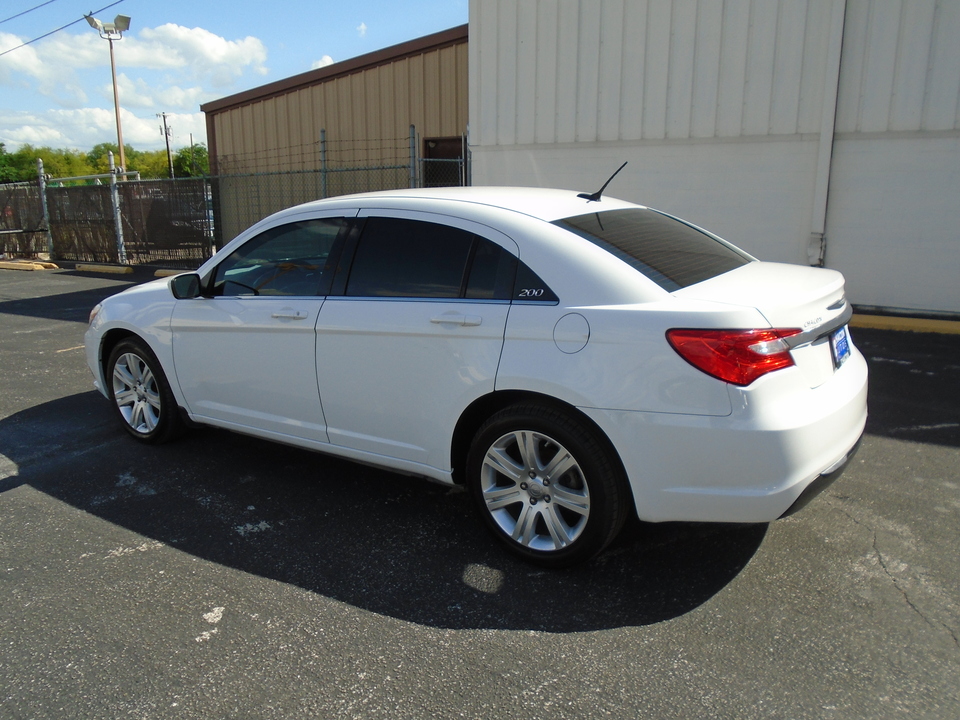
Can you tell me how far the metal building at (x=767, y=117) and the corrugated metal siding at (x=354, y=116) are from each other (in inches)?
119

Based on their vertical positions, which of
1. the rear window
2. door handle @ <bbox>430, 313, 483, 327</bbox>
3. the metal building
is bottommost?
door handle @ <bbox>430, 313, 483, 327</bbox>

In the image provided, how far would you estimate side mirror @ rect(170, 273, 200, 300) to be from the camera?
4484 mm

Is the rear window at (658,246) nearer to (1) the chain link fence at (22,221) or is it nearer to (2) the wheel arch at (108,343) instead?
(2) the wheel arch at (108,343)

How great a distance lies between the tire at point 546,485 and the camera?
3.07 m

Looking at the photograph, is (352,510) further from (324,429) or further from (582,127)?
(582,127)

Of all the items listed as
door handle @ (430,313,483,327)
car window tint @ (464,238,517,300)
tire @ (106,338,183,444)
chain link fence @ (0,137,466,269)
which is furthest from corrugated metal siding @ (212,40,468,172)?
door handle @ (430,313,483,327)

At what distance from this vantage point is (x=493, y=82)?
11.3 meters

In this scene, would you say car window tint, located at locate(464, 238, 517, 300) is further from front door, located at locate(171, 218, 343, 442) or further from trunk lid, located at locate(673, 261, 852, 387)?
front door, located at locate(171, 218, 343, 442)

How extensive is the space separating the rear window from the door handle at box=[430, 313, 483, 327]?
0.60m

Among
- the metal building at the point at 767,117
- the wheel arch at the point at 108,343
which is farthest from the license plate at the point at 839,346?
the metal building at the point at 767,117

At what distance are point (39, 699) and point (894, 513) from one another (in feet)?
12.8

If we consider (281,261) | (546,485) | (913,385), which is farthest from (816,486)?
(913,385)

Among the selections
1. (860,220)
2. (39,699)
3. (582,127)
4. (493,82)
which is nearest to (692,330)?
(39,699)

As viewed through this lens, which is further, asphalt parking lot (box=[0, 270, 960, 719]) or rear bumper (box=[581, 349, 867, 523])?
rear bumper (box=[581, 349, 867, 523])
